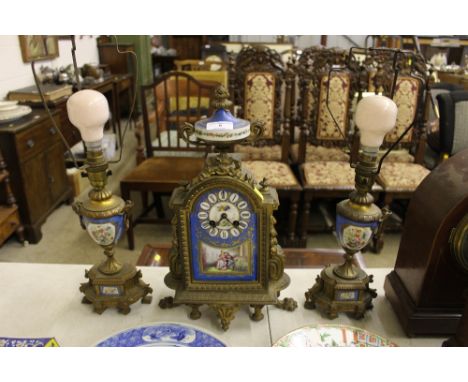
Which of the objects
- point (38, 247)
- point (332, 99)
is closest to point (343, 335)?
point (332, 99)

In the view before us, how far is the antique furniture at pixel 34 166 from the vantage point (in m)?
2.06

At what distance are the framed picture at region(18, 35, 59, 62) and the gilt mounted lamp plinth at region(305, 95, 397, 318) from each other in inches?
108

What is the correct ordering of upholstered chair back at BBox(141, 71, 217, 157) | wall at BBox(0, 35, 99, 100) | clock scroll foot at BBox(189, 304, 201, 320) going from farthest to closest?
1. wall at BBox(0, 35, 99, 100)
2. upholstered chair back at BBox(141, 71, 217, 157)
3. clock scroll foot at BBox(189, 304, 201, 320)

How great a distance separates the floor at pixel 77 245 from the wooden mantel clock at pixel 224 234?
4.32 feet

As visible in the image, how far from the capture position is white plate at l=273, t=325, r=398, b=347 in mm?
780

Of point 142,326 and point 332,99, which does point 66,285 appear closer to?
point 142,326

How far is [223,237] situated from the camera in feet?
2.69

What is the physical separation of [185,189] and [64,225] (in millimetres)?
1966

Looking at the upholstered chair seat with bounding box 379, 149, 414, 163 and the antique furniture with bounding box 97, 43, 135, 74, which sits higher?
the antique furniture with bounding box 97, 43, 135, 74

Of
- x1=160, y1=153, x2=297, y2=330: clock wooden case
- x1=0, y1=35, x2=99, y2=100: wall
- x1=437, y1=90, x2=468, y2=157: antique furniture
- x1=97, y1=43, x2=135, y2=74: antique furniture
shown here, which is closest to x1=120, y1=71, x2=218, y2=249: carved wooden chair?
x1=0, y1=35, x2=99, y2=100: wall

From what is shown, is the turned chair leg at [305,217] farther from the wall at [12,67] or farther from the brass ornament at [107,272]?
the wall at [12,67]

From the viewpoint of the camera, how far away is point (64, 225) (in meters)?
2.50

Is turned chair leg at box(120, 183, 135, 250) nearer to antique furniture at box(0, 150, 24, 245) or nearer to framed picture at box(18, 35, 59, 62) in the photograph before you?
antique furniture at box(0, 150, 24, 245)

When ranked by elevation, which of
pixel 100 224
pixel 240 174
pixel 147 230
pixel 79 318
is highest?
pixel 240 174
